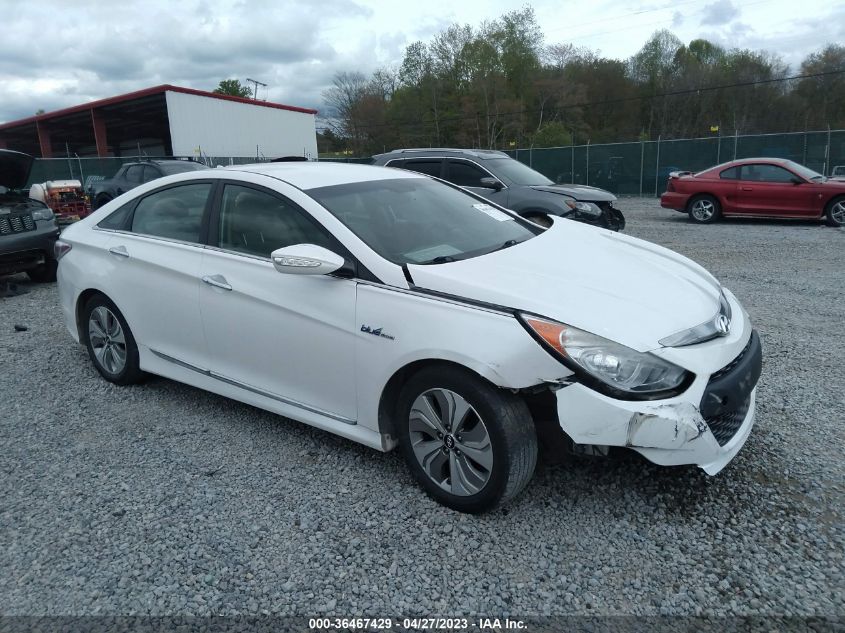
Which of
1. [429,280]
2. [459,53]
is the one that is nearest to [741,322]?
[429,280]

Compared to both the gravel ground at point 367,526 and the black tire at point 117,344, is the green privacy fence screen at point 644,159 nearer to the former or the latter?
the black tire at point 117,344

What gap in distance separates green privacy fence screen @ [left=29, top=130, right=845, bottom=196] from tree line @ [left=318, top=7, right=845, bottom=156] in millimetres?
28769

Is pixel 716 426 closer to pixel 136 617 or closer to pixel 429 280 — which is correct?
pixel 429 280

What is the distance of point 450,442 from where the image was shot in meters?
2.88

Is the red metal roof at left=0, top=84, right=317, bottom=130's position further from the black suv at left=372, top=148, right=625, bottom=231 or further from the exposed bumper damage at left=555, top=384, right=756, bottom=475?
the exposed bumper damage at left=555, top=384, right=756, bottom=475

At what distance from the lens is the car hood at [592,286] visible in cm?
268

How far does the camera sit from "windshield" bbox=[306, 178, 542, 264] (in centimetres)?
332

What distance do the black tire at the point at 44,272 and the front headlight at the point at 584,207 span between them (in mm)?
7385

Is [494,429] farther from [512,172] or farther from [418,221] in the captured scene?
[512,172]

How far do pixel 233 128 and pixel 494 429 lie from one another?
116ft

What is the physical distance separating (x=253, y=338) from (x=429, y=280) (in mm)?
1178

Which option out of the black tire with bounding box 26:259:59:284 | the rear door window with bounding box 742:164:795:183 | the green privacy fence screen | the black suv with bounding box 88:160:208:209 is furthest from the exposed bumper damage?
the green privacy fence screen

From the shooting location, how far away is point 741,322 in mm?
3188

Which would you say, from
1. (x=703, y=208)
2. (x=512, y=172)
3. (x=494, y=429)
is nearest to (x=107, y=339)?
(x=494, y=429)
